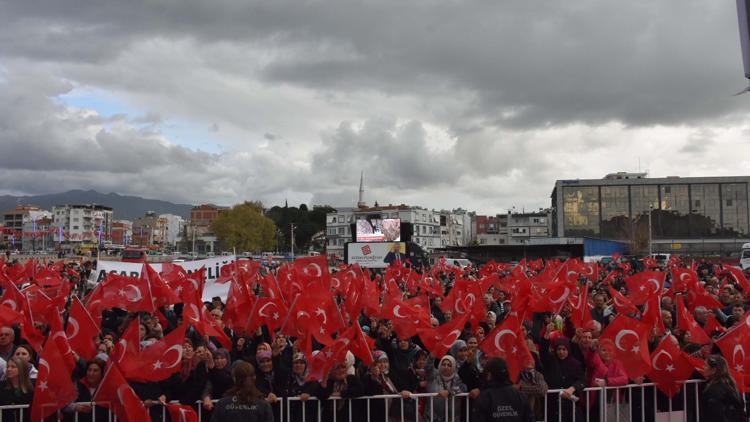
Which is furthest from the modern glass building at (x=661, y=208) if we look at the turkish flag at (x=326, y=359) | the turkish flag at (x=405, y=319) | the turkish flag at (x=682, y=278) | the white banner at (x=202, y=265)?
the turkish flag at (x=326, y=359)

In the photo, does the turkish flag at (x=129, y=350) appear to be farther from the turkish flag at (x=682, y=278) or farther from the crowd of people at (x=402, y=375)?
the turkish flag at (x=682, y=278)

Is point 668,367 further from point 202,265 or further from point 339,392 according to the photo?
point 202,265

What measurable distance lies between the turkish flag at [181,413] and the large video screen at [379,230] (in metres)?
43.7

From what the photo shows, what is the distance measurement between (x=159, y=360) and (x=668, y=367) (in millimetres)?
5698

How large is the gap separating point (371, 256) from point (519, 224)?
325 feet

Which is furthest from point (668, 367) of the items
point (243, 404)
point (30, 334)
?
point (30, 334)

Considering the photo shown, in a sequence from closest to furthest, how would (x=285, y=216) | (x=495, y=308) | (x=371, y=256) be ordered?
1. (x=495, y=308)
2. (x=371, y=256)
3. (x=285, y=216)

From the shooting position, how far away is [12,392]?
6.50 meters

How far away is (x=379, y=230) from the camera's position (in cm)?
5106

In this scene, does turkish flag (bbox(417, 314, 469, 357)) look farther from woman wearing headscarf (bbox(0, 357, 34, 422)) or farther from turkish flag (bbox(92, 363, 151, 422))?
woman wearing headscarf (bbox(0, 357, 34, 422))

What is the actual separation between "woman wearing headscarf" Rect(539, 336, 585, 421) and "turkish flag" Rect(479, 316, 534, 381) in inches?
20.9

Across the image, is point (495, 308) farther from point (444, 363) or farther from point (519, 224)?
point (519, 224)

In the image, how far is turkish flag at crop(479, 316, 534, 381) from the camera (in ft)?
24.3

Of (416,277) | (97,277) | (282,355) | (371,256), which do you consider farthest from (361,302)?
(371,256)
